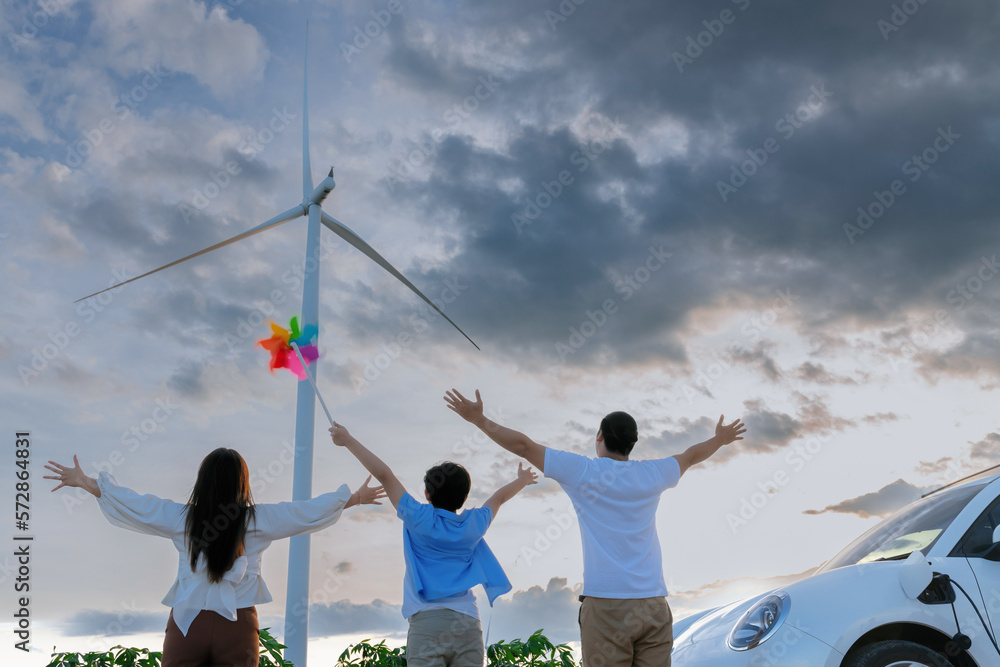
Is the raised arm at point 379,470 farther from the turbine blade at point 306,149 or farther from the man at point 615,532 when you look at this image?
the turbine blade at point 306,149

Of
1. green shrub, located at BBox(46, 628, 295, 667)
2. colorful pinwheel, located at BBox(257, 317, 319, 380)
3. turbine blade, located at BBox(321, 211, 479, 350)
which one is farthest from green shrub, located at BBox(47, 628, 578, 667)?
turbine blade, located at BBox(321, 211, 479, 350)

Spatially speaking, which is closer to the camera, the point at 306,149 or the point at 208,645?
the point at 208,645

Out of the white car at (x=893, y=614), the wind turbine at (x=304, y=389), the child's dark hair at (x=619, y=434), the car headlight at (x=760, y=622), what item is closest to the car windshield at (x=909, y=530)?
the white car at (x=893, y=614)

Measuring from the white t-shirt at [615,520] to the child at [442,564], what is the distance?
64 cm

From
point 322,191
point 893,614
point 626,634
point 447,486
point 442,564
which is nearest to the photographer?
point 626,634

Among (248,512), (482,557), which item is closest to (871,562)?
(482,557)

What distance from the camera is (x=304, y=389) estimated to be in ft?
44.8

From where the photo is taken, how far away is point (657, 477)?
4629 millimetres

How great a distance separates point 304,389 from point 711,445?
9.59 metres

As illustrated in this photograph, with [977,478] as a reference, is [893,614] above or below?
below

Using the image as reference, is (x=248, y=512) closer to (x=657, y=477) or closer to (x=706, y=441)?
(x=657, y=477)

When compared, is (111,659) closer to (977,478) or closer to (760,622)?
(760,622)

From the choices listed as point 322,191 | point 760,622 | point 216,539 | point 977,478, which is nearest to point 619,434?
point 760,622

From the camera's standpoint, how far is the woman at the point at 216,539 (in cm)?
414
